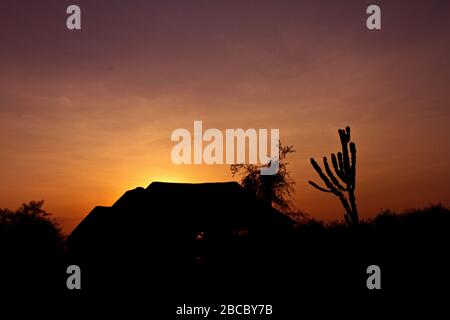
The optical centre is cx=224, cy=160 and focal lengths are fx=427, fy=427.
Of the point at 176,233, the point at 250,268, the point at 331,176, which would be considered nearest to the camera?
the point at 250,268

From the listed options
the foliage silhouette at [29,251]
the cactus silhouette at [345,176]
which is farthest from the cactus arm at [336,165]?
the foliage silhouette at [29,251]

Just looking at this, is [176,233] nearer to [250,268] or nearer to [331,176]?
[250,268]

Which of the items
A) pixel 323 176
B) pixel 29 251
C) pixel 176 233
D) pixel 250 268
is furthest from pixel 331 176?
pixel 29 251

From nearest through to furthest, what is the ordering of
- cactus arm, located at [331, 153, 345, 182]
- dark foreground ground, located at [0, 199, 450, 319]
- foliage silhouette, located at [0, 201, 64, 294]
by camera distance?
dark foreground ground, located at [0, 199, 450, 319] → foliage silhouette, located at [0, 201, 64, 294] → cactus arm, located at [331, 153, 345, 182]

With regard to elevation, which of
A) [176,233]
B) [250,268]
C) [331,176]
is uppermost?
[331,176]

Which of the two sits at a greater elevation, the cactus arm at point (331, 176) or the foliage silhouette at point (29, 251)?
the cactus arm at point (331, 176)

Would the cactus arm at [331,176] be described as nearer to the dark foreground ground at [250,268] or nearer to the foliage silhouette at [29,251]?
the dark foreground ground at [250,268]

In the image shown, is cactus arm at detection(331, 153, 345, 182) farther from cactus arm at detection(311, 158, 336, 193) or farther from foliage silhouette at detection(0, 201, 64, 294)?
foliage silhouette at detection(0, 201, 64, 294)

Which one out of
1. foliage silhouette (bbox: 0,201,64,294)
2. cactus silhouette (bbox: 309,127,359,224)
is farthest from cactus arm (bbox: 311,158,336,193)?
foliage silhouette (bbox: 0,201,64,294)

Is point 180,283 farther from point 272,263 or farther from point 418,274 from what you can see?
point 418,274

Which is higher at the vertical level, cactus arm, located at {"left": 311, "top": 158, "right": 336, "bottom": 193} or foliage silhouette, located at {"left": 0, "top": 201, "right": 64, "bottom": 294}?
cactus arm, located at {"left": 311, "top": 158, "right": 336, "bottom": 193}
